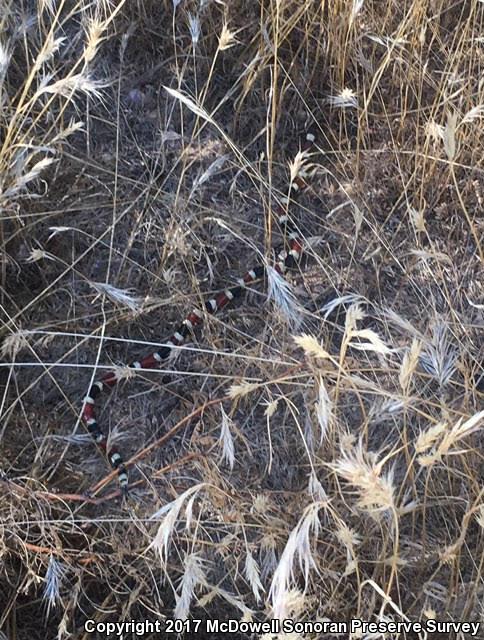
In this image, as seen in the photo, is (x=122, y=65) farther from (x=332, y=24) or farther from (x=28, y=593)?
(x=28, y=593)

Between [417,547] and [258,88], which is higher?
[258,88]

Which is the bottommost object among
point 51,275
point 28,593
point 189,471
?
point 28,593

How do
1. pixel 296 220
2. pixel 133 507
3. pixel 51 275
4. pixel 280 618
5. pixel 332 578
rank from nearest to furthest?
1. pixel 280 618
2. pixel 332 578
3. pixel 133 507
4. pixel 51 275
5. pixel 296 220

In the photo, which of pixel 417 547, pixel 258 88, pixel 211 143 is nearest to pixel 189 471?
pixel 417 547

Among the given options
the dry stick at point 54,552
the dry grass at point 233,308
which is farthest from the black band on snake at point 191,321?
the dry stick at point 54,552

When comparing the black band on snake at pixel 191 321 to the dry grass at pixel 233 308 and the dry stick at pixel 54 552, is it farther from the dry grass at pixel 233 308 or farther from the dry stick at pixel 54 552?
the dry stick at pixel 54 552

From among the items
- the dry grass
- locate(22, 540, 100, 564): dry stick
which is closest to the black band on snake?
the dry grass

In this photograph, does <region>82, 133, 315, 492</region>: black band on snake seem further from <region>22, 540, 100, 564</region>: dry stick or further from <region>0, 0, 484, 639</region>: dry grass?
<region>22, 540, 100, 564</region>: dry stick
